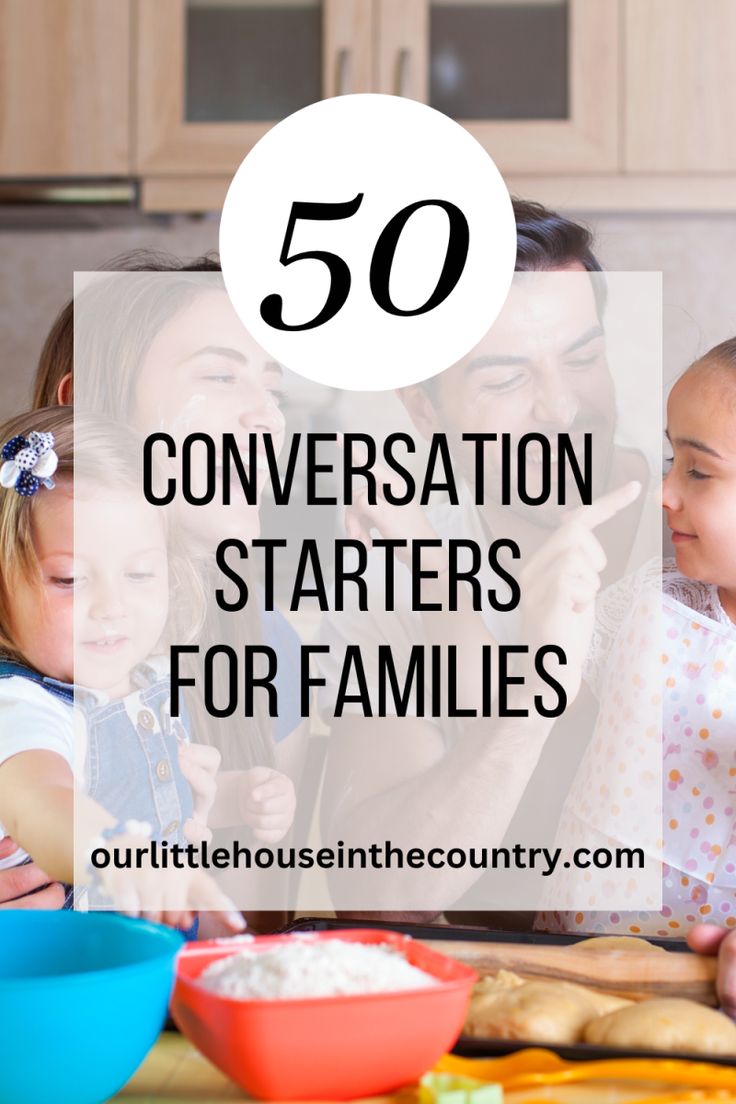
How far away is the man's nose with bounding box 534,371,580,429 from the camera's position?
98cm

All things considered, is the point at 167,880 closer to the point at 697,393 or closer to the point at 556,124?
the point at 697,393

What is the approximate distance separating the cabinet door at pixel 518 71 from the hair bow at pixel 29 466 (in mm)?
1119

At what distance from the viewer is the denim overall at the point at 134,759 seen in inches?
35.4

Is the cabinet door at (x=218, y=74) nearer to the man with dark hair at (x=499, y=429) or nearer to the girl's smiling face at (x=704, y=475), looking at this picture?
the man with dark hair at (x=499, y=429)

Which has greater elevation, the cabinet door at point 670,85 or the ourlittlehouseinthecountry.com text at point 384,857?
the cabinet door at point 670,85

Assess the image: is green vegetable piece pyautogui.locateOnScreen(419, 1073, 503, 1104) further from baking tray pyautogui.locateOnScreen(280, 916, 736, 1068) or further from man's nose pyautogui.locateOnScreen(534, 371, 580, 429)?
man's nose pyautogui.locateOnScreen(534, 371, 580, 429)

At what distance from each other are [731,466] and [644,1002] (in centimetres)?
42

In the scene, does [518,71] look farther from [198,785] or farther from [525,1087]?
[525,1087]

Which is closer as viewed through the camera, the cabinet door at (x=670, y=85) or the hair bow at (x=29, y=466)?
the hair bow at (x=29, y=466)

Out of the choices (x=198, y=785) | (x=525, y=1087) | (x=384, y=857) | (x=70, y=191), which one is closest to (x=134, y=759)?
(x=198, y=785)

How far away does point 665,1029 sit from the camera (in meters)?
0.62

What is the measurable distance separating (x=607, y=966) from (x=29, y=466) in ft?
1.74

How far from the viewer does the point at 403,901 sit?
0.94 metres
